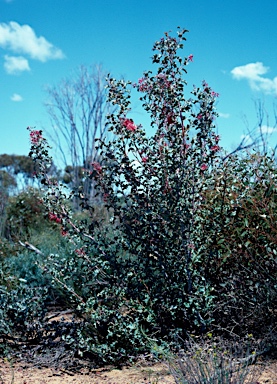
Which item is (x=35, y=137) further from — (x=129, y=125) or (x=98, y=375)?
(x=98, y=375)

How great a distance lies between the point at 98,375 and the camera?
3.90 meters

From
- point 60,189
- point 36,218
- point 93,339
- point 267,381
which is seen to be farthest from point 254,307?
point 36,218

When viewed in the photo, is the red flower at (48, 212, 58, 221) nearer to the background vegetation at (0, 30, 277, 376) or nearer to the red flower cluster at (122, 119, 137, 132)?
the background vegetation at (0, 30, 277, 376)

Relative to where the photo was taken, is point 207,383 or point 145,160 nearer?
point 207,383

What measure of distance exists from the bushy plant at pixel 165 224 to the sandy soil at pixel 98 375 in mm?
173

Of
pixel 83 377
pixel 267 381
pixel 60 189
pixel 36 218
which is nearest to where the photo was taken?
pixel 267 381

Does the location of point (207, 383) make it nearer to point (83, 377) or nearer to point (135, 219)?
point (83, 377)

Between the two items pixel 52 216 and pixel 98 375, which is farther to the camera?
pixel 52 216

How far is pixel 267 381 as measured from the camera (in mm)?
3432

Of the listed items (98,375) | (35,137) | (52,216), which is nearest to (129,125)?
(35,137)

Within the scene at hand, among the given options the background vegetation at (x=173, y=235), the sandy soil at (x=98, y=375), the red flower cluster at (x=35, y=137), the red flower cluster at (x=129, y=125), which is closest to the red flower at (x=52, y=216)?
the background vegetation at (x=173, y=235)

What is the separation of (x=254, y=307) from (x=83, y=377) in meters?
1.48

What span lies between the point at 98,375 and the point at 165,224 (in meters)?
1.31

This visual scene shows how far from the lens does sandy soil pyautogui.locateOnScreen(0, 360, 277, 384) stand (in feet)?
11.8
